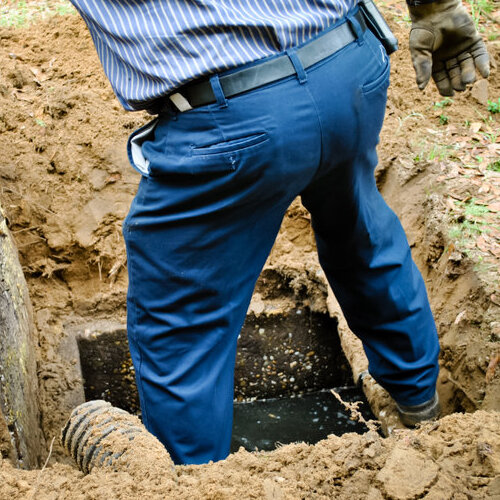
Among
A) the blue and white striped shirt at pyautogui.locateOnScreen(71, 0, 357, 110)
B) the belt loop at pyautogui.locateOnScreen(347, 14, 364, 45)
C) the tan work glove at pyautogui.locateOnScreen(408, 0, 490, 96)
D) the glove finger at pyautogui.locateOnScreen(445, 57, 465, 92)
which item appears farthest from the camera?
the glove finger at pyautogui.locateOnScreen(445, 57, 465, 92)

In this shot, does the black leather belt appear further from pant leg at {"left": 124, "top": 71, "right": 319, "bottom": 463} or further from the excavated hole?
the excavated hole

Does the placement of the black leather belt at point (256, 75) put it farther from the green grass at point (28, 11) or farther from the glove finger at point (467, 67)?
the green grass at point (28, 11)

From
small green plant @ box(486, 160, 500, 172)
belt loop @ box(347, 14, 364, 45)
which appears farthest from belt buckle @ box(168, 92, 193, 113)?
small green plant @ box(486, 160, 500, 172)

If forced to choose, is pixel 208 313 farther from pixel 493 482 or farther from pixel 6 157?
pixel 6 157

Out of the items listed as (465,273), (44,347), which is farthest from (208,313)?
(44,347)

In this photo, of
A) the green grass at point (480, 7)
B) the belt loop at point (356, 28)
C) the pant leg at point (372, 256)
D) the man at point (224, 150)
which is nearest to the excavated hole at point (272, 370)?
the pant leg at point (372, 256)

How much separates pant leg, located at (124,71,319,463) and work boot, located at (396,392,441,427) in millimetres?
864

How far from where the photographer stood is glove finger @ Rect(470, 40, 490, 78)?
6.76 ft

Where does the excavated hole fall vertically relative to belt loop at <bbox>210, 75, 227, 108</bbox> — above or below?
below

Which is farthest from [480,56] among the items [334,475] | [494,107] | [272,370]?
[272,370]

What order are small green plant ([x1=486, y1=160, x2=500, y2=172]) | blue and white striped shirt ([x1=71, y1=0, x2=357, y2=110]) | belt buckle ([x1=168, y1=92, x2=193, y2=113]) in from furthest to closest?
small green plant ([x1=486, y1=160, x2=500, y2=172])
belt buckle ([x1=168, y1=92, x2=193, y2=113])
blue and white striped shirt ([x1=71, y1=0, x2=357, y2=110])

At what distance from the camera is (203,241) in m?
1.68

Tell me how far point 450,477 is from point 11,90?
10.6 feet

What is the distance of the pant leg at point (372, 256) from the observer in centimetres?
172
